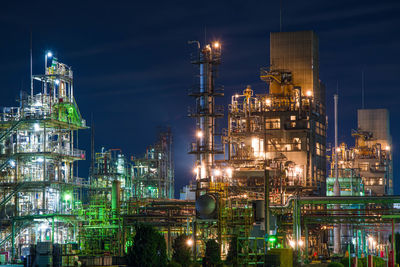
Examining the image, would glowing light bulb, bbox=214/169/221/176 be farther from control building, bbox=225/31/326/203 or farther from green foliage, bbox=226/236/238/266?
green foliage, bbox=226/236/238/266

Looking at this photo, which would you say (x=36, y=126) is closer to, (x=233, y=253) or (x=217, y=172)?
(x=217, y=172)

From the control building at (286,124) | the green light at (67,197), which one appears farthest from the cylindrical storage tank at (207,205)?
the green light at (67,197)

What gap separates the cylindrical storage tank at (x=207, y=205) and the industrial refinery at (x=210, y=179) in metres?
0.08

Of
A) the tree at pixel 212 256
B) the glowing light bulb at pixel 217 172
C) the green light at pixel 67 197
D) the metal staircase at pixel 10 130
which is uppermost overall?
the metal staircase at pixel 10 130

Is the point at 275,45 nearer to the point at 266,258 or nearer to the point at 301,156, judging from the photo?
the point at 301,156

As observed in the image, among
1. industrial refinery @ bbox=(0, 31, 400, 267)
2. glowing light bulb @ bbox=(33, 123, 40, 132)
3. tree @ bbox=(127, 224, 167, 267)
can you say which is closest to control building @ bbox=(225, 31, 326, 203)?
industrial refinery @ bbox=(0, 31, 400, 267)

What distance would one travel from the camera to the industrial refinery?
167 feet

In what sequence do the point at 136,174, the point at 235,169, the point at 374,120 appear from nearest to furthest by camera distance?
the point at 235,169 < the point at 136,174 < the point at 374,120

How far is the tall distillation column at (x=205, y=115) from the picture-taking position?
223 ft

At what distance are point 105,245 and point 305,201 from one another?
20415 mm

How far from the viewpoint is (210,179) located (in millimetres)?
55094

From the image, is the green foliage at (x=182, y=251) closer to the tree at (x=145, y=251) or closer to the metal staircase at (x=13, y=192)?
the tree at (x=145, y=251)

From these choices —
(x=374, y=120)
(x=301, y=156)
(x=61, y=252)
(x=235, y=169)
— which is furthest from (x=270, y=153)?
(x=374, y=120)

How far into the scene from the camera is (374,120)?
421 ft
